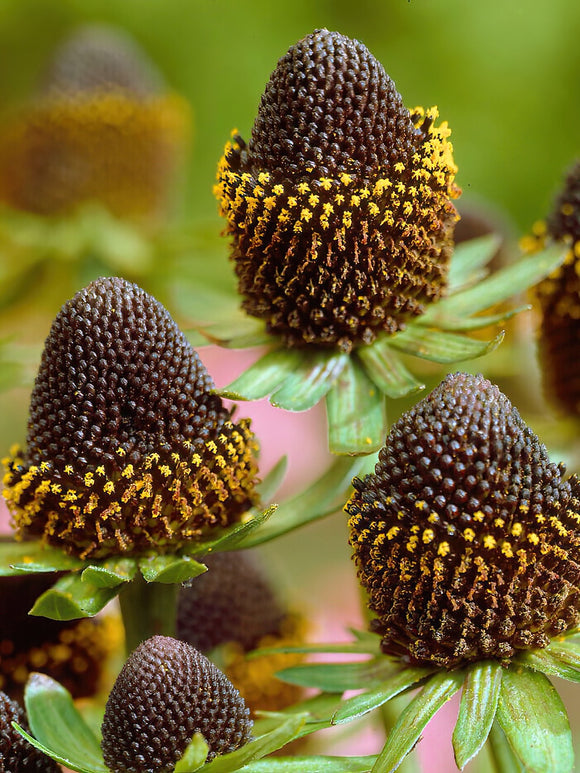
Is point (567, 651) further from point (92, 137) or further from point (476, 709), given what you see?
point (92, 137)

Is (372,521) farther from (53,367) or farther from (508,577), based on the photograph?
(53,367)

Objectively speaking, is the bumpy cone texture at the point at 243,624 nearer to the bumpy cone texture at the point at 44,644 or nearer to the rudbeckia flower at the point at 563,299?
the bumpy cone texture at the point at 44,644

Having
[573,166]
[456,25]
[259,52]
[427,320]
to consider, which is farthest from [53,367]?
[456,25]

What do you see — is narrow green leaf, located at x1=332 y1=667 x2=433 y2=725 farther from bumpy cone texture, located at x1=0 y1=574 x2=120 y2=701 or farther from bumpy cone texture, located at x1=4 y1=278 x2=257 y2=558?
bumpy cone texture, located at x1=0 y1=574 x2=120 y2=701

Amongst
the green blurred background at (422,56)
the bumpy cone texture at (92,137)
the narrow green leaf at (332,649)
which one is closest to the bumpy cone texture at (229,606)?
the narrow green leaf at (332,649)

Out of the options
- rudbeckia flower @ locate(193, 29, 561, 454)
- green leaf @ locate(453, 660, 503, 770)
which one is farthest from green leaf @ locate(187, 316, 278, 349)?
green leaf @ locate(453, 660, 503, 770)

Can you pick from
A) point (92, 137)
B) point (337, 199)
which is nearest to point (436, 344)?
point (337, 199)
